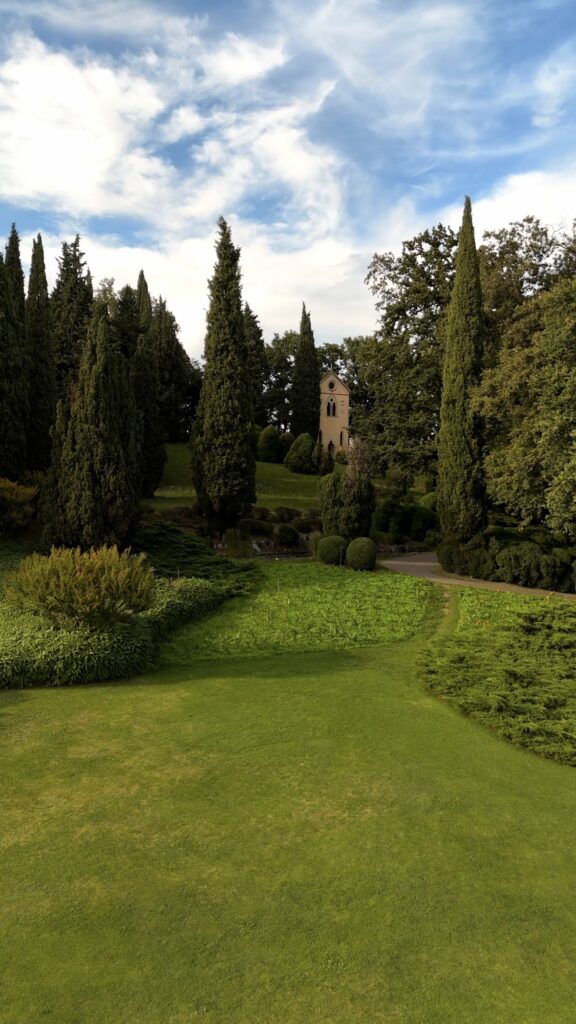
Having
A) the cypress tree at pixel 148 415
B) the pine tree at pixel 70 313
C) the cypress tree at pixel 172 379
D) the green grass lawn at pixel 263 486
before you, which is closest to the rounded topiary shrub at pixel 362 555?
the green grass lawn at pixel 263 486

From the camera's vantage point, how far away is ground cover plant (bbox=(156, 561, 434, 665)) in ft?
43.3

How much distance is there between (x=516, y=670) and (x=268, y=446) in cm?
3915

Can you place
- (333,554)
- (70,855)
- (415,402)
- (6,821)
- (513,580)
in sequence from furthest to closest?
(415,402) < (333,554) < (513,580) < (6,821) < (70,855)

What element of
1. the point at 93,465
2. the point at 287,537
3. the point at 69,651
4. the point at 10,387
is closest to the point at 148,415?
the point at 287,537

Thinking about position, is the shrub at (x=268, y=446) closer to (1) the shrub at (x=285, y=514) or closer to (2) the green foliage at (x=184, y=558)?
(1) the shrub at (x=285, y=514)

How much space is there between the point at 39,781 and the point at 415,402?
86.2 ft

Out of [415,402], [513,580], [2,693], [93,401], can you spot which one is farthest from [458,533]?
[2,693]

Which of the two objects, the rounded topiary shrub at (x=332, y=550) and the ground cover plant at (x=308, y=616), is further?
the rounded topiary shrub at (x=332, y=550)

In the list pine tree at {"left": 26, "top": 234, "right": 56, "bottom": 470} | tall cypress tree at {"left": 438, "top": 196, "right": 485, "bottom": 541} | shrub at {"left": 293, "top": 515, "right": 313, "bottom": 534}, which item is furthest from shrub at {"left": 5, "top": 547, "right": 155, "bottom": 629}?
shrub at {"left": 293, "top": 515, "right": 313, "bottom": 534}

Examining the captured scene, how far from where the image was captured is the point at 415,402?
30.4 metres

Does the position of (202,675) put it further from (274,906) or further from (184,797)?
(274,906)

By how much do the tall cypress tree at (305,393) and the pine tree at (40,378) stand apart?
29452 millimetres

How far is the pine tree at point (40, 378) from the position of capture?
24125mm

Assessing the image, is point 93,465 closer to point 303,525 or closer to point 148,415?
point 303,525
